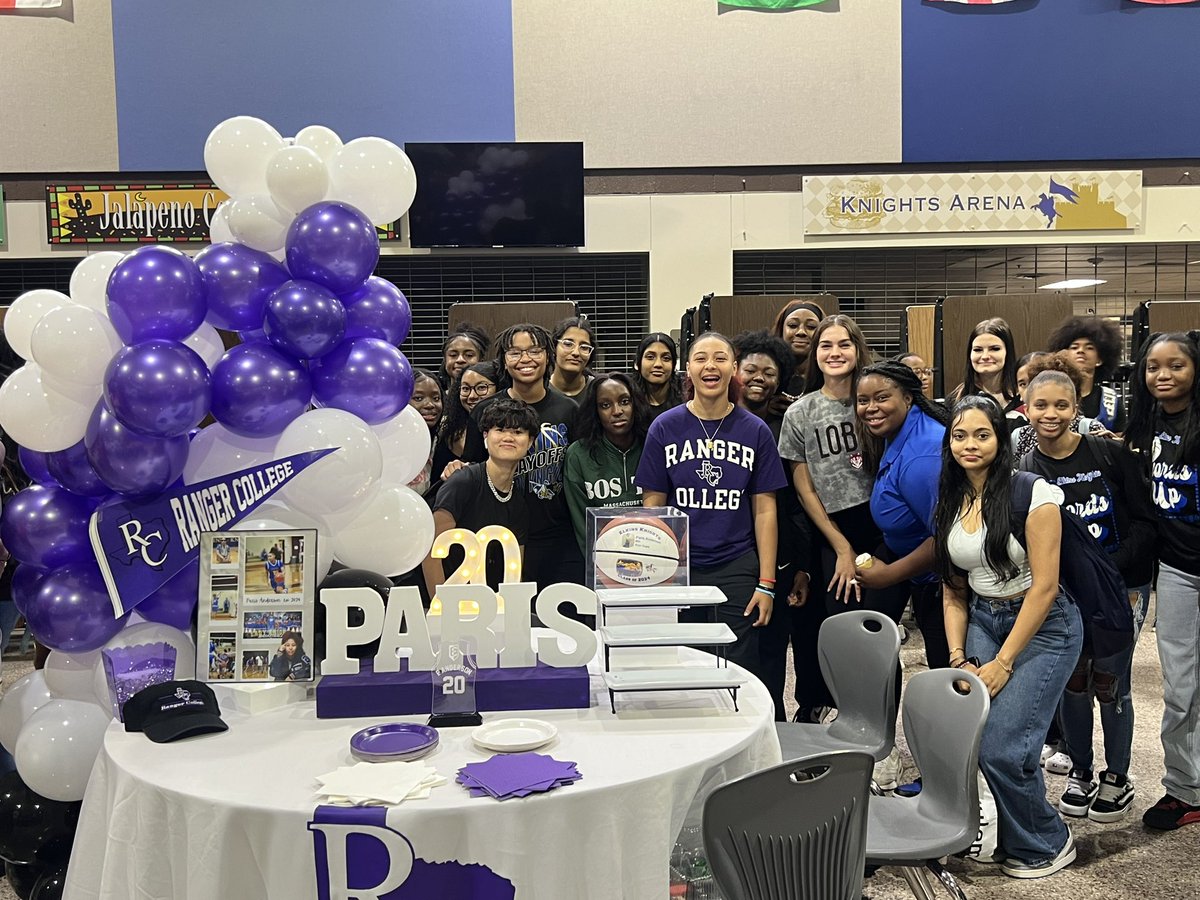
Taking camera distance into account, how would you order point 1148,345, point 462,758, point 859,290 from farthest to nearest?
point 859,290
point 1148,345
point 462,758

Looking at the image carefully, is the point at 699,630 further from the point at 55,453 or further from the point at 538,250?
the point at 538,250

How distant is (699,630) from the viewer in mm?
2195

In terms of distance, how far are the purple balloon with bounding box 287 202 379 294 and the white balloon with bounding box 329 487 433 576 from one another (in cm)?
57

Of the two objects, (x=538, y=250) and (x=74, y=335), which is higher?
(x=538, y=250)

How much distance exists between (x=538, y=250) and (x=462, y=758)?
6738mm

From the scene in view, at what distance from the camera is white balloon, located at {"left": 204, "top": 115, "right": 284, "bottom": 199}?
2.52 m

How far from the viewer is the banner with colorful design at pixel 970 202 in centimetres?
813

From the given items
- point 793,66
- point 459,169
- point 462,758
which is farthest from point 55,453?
point 793,66

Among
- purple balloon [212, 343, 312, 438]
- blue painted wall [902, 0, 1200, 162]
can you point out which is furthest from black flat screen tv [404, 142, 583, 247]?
purple balloon [212, 343, 312, 438]

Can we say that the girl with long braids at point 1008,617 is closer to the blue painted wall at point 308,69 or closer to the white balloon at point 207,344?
the white balloon at point 207,344

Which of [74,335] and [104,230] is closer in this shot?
[74,335]

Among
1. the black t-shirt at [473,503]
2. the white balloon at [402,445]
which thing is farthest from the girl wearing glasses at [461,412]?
the white balloon at [402,445]

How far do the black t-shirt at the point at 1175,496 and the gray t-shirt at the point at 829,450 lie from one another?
923 millimetres

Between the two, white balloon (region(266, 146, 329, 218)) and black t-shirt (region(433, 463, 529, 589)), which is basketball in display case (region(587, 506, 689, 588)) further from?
white balloon (region(266, 146, 329, 218))
